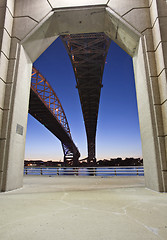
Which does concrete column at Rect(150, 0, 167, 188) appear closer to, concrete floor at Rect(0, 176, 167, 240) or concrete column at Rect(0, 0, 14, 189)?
concrete floor at Rect(0, 176, 167, 240)

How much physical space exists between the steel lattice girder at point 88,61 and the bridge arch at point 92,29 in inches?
540

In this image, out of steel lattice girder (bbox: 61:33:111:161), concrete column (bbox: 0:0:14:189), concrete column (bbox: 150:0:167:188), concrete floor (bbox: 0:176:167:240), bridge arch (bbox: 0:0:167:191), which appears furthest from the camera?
steel lattice girder (bbox: 61:33:111:161)

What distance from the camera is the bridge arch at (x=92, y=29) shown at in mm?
4516

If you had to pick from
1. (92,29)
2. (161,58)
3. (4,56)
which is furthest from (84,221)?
(92,29)

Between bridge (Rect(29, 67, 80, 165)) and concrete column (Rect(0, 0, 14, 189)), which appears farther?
bridge (Rect(29, 67, 80, 165))

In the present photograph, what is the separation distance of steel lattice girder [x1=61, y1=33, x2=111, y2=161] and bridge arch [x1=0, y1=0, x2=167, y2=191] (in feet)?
45.0

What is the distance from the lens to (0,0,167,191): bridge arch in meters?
4.52

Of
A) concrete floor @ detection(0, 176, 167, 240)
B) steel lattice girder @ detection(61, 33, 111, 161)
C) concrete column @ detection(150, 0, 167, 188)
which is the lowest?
concrete floor @ detection(0, 176, 167, 240)

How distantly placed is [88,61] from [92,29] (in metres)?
16.9

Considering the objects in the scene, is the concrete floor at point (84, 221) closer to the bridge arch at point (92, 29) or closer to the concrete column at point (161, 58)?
the concrete column at point (161, 58)

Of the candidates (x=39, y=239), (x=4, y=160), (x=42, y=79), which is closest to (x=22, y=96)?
(x=4, y=160)

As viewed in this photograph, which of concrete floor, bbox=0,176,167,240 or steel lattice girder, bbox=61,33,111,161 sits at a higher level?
steel lattice girder, bbox=61,33,111,161

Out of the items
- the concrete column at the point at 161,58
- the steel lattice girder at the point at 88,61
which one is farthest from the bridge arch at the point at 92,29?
the steel lattice girder at the point at 88,61

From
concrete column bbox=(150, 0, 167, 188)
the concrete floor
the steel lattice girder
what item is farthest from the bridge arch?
the steel lattice girder
